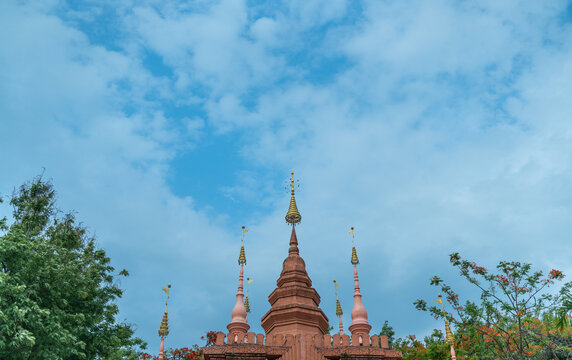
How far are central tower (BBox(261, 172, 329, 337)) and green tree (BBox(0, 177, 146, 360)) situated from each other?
7.76 m

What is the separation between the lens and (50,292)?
59.9ft

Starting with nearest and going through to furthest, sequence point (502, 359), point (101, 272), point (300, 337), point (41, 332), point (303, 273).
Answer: point (41, 332) < point (300, 337) < point (502, 359) < point (101, 272) < point (303, 273)

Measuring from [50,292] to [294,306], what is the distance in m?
11.3

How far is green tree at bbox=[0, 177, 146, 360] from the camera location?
16.0 m

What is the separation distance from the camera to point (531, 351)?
2214cm

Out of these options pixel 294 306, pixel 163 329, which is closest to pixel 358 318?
pixel 294 306

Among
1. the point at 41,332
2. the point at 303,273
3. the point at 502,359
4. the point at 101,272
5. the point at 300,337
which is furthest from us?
the point at 303,273

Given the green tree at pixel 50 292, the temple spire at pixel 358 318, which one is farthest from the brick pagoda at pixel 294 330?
the green tree at pixel 50 292

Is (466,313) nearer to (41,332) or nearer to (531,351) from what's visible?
(531,351)

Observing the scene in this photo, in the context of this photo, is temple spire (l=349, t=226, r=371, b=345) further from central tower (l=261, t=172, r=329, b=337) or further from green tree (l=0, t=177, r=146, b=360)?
green tree (l=0, t=177, r=146, b=360)

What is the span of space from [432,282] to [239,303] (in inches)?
412

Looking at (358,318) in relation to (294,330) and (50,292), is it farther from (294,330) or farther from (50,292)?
(50,292)

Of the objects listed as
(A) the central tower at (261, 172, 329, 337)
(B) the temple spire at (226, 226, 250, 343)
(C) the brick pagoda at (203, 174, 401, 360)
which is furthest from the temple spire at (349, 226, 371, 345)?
(B) the temple spire at (226, 226, 250, 343)

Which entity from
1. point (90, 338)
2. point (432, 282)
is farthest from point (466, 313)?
point (90, 338)
